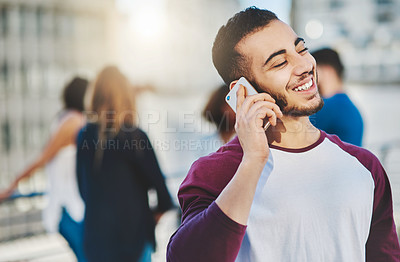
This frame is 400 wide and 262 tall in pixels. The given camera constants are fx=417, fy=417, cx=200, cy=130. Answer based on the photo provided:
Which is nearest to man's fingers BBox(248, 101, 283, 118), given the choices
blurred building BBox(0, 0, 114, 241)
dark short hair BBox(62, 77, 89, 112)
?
dark short hair BBox(62, 77, 89, 112)

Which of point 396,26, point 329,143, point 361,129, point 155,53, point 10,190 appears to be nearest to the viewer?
point 329,143

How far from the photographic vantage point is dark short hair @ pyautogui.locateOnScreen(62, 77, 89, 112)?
305cm

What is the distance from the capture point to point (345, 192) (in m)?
1.05

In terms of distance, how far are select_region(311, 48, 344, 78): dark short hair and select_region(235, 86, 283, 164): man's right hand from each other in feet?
5.61

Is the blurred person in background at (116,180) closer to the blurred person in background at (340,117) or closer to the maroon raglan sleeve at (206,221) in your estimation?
the blurred person in background at (340,117)

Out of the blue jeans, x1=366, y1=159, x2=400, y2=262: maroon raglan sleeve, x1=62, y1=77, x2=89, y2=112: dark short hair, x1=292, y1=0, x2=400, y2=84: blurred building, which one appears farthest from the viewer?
x1=292, y1=0, x2=400, y2=84: blurred building

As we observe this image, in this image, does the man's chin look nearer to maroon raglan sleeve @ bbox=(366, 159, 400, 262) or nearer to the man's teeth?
the man's teeth

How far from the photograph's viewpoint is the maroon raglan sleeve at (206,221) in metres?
0.89

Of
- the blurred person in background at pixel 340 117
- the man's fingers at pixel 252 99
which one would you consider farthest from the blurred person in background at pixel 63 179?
the man's fingers at pixel 252 99

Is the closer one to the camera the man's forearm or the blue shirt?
the man's forearm

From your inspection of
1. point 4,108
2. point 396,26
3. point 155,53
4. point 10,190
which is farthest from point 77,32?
point 10,190

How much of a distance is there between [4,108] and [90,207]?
45.8 metres

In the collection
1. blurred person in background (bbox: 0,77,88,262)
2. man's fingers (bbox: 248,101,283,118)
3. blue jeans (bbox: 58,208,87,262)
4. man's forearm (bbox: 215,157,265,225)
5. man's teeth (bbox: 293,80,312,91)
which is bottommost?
blue jeans (bbox: 58,208,87,262)

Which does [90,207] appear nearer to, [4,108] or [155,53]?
[4,108]
